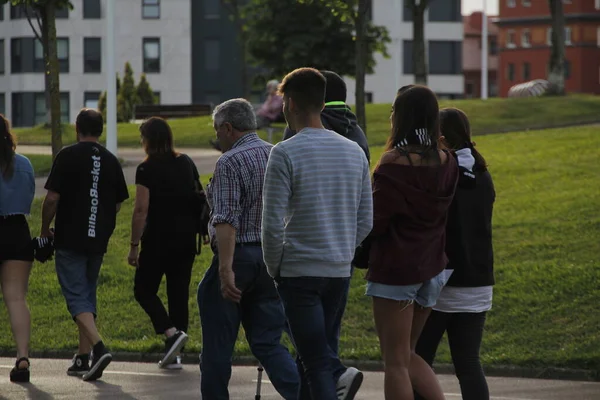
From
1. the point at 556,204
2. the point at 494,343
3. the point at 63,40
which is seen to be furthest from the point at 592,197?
the point at 63,40

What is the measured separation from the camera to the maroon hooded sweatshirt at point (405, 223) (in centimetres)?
667

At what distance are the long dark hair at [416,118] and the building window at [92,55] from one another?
2992 inches

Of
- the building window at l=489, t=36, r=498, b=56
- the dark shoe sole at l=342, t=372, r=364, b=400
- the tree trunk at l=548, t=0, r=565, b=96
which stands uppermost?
the building window at l=489, t=36, r=498, b=56

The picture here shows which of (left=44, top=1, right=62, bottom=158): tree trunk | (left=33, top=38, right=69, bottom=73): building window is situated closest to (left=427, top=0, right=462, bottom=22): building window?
(left=33, top=38, right=69, bottom=73): building window

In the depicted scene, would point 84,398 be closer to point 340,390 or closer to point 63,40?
point 340,390

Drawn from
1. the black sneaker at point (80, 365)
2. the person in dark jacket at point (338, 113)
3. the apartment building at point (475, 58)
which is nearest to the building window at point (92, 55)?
the apartment building at point (475, 58)

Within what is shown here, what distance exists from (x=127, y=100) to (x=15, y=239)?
48.5m

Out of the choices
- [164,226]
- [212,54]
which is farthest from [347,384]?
[212,54]

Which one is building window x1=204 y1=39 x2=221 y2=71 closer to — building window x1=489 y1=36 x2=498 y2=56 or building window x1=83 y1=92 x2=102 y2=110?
building window x1=83 y1=92 x2=102 y2=110

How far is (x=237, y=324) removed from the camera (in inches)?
299

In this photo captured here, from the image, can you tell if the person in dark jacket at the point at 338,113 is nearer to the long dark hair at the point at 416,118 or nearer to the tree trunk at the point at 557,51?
the long dark hair at the point at 416,118

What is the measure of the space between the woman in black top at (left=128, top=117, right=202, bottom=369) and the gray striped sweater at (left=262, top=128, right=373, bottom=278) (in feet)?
13.0

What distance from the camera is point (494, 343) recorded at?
1164 centimetres

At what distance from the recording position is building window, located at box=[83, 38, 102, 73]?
8125 centimetres
